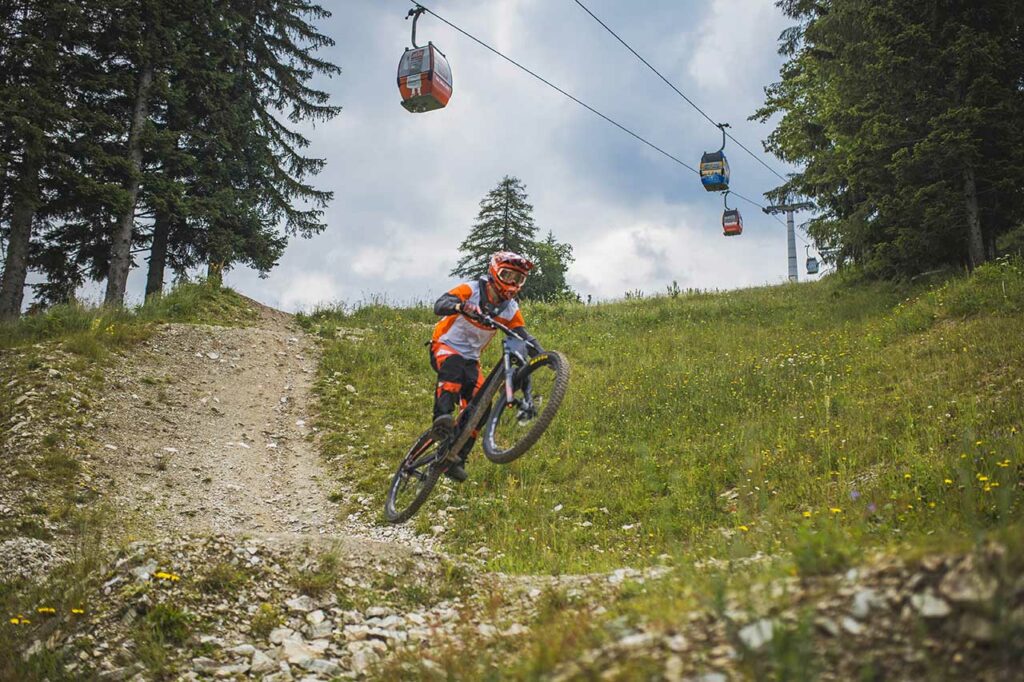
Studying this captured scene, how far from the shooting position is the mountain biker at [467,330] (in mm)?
8070

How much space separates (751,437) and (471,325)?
5.73 meters

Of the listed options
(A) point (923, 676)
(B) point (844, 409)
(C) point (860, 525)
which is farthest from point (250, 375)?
(A) point (923, 676)

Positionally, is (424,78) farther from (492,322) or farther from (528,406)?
(528,406)

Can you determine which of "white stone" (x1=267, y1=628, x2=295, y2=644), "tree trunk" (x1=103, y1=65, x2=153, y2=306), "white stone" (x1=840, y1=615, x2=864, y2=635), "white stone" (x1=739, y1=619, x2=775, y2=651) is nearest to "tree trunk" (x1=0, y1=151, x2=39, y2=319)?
"tree trunk" (x1=103, y1=65, x2=153, y2=306)

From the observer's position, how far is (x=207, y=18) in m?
24.1

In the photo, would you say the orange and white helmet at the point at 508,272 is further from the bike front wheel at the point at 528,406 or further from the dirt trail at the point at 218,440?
the dirt trail at the point at 218,440

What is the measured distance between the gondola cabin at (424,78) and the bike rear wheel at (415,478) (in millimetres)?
10776

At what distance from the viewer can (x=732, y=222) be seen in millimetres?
32344

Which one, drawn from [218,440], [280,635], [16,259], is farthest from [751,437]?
[16,259]

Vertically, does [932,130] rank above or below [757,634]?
above

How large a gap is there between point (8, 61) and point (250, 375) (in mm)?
11221

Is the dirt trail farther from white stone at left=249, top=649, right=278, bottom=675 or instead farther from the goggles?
the goggles

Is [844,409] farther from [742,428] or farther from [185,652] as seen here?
[185,652]

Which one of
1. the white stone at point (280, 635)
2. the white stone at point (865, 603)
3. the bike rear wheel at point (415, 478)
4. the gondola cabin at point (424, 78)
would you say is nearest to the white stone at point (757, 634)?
the white stone at point (865, 603)
